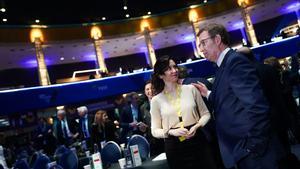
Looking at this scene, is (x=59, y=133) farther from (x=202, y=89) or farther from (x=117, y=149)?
(x=202, y=89)

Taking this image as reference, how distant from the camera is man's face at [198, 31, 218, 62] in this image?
72.7 inches

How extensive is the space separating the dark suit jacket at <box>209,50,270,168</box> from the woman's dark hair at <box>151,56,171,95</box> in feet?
2.13

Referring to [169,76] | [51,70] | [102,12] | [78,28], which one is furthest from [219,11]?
[169,76]

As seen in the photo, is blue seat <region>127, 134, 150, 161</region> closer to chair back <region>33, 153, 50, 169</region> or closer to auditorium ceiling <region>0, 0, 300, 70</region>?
chair back <region>33, 153, 50, 169</region>

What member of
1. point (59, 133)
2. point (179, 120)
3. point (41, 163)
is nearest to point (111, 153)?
point (41, 163)

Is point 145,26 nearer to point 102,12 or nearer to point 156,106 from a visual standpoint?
point 102,12

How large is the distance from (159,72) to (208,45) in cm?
61

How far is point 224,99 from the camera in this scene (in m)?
1.68

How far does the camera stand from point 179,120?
2258mm

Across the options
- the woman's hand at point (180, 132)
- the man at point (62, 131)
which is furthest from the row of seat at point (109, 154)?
the man at point (62, 131)

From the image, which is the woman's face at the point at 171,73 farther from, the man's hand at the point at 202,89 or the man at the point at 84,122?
the man at the point at 84,122

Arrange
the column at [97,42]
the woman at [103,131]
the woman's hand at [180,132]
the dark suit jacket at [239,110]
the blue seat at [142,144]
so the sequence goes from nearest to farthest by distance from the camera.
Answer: the dark suit jacket at [239,110] → the woman's hand at [180,132] → the blue seat at [142,144] → the woman at [103,131] → the column at [97,42]

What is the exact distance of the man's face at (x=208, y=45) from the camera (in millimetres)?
1848

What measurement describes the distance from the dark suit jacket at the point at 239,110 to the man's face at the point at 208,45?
109 millimetres
